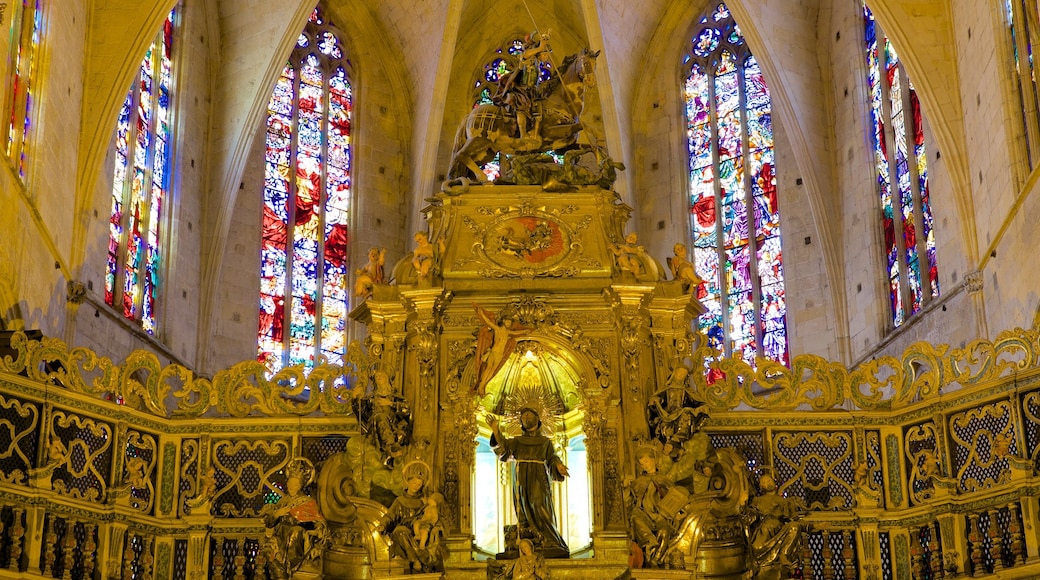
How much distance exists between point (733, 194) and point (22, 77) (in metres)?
12.9

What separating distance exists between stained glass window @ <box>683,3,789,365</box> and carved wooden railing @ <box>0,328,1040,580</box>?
11.1 meters

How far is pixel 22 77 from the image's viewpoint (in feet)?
62.0

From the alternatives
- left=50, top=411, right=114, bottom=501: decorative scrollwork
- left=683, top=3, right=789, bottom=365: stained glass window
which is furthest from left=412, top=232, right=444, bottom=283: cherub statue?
left=683, top=3, right=789, bottom=365: stained glass window

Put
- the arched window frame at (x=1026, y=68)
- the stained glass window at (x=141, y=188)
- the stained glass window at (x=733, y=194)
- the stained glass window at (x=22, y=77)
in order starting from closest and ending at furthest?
the stained glass window at (x=22, y=77)
the arched window frame at (x=1026, y=68)
the stained glass window at (x=141, y=188)
the stained glass window at (x=733, y=194)

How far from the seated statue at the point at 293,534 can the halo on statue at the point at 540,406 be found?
82.0 inches

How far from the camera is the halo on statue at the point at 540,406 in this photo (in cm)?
1562

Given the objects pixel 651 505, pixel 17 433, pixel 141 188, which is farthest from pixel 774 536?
pixel 141 188

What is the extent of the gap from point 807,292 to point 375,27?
9191 millimetres

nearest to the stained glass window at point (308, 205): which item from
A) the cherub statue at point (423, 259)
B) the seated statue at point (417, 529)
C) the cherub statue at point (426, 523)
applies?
the cherub statue at point (423, 259)

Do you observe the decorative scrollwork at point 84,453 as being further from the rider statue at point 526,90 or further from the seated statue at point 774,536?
the seated statue at point 774,536

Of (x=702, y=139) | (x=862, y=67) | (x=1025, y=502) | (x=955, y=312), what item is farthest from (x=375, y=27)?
(x=1025, y=502)

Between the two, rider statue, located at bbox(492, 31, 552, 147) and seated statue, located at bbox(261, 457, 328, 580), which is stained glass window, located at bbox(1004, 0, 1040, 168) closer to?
rider statue, located at bbox(492, 31, 552, 147)

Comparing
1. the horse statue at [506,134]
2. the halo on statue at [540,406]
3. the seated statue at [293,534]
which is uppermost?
the horse statue at [506,134]

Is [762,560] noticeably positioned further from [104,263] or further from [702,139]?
[702,139]
